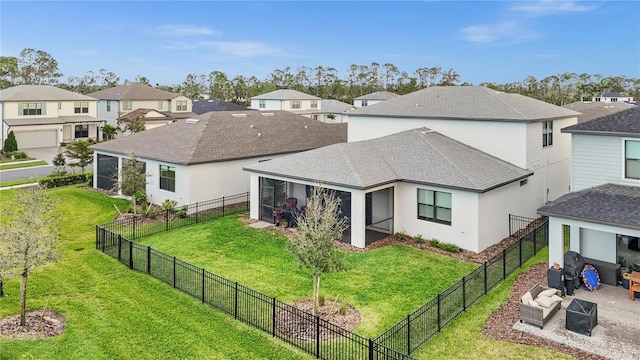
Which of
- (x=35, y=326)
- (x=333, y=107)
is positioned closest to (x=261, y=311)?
(x=35, y=326)

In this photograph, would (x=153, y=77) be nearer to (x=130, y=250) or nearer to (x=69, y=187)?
(x=69, y=187)

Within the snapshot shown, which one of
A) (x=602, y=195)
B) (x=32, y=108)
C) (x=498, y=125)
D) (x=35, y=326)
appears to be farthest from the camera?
(x=32, y=108)

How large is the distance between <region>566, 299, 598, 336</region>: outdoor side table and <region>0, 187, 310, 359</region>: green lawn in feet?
22.6

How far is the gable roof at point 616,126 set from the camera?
14.9 meters

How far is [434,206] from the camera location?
64.2 feet

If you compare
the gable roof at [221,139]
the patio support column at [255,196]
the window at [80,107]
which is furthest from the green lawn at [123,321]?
the window at [80,107]

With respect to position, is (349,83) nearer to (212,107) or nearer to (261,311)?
(212,107)

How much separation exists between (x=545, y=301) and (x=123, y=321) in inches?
461

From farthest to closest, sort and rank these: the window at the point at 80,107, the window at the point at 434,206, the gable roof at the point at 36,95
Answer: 1. the window at the point at 80,107
2. the gable roof at the point at 36,95
3. the window at the point at 434,206

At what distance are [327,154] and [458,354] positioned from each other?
13951mm

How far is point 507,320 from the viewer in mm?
11961

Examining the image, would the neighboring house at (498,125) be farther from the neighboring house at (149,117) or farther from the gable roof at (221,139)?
the neighboring house at (149,117)

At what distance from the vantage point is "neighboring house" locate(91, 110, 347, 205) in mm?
25406

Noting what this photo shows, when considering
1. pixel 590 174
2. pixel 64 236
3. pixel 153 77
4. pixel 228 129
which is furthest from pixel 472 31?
pixel 153 77
